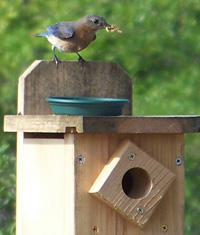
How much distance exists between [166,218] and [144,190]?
7.6 inches

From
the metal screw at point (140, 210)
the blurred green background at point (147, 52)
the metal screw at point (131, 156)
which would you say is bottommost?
the metal screw at point (140, 210)

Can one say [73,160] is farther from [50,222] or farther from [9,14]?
[9,14]

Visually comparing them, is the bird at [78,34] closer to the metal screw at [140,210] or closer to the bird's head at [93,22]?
the bird's head at [93,22]

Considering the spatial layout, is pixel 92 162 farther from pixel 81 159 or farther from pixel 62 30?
pixel 62 30

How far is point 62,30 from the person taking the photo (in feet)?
19.5

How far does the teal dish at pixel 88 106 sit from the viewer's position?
5.03 m

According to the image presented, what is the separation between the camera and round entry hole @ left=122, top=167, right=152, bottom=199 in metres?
5.22

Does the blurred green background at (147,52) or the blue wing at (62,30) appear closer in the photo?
the blue wing at (62,30)

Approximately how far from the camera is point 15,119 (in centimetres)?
525

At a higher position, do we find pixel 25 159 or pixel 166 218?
pixel 25 159

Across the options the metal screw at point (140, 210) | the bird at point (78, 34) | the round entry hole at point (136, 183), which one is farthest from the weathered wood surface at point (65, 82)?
the metal screw at point (140, 210)

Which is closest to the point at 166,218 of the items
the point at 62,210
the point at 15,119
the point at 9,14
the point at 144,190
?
the point at 144,190

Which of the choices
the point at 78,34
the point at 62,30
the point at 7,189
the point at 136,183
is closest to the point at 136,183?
the point at 136,183

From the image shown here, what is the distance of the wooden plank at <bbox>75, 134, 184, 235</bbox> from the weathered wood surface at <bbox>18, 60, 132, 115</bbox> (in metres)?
0.44
